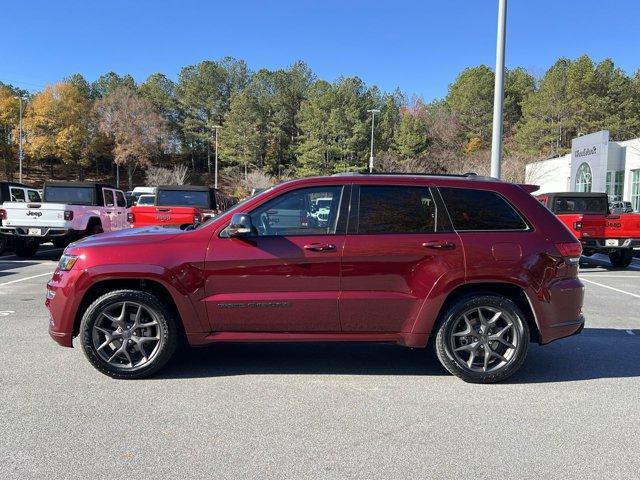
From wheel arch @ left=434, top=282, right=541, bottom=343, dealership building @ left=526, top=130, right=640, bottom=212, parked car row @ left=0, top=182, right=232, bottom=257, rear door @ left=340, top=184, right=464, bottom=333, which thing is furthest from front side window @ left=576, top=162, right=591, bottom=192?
rear door @ left=340, top=184, right=464, bottom=333

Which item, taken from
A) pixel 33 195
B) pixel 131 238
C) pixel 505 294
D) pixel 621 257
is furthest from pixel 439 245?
pixel 33 195

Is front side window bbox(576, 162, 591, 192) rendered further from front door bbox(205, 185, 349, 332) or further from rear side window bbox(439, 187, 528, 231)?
front door bbox(205, 185, 349, 332)

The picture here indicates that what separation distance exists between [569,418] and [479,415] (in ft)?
2.20

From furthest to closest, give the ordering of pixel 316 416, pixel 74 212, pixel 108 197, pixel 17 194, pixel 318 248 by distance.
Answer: pixel 17 194
pixel 108 197
pixel 74 212
pixel 318 248
pixel 316 416

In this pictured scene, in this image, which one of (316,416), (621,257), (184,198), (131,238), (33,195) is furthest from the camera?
(33,195)

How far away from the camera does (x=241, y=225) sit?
14.7 ft

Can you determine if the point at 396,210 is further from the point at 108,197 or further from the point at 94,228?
the point at 108,197

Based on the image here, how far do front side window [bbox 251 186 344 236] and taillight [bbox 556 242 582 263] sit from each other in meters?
2.00

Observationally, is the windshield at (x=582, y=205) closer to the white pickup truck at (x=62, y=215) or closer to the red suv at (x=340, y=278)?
the red suv at (x=340, y=278)

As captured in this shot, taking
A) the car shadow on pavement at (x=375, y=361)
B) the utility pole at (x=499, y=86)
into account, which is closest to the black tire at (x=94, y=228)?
the car shadow on pavement at (x=375, y=361)

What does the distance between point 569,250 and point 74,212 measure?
1174 centimetres

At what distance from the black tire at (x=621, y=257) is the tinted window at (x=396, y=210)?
36.8 ft

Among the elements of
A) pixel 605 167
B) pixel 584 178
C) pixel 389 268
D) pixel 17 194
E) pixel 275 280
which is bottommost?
pixel 275 280

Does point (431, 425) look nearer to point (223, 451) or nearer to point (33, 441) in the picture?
point (223, 451)
